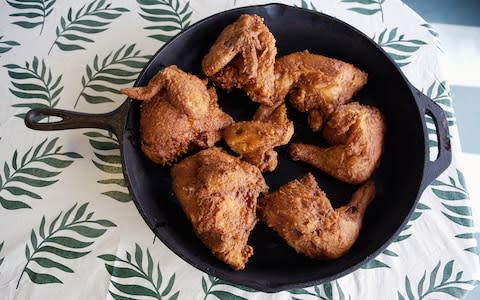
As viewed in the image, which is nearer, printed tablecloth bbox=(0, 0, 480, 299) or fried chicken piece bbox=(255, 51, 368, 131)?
printed tablecloth bbox=(0, 0, 480, 299)

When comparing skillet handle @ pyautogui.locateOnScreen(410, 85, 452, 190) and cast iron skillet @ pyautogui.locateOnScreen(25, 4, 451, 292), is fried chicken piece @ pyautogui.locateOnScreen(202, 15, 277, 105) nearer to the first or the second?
cast iron skillet @ pyautogui.locateOnScreen(25, 4, 451, 292)

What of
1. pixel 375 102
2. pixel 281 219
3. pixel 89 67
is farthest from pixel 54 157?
pixel 375 102

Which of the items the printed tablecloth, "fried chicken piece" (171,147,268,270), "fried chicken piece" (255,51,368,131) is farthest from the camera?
"fried chicken piece" (255,51,368,131)

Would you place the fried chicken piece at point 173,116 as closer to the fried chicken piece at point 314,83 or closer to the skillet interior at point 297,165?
the skillet interior at point 297,165

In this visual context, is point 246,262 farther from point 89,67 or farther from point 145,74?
point 89,67

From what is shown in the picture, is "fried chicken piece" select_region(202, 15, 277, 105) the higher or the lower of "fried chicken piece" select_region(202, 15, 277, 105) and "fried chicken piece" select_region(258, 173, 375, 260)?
the higher

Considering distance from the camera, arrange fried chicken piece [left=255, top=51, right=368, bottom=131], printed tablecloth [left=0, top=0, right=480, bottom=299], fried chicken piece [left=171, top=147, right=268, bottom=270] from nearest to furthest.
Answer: fried chicken piece [left=171, top=147, right=268, bottom=270] < printed tablecloth [left=0, top=0, right=480, bottom=299] < fried chicken piece [left=255, top=51, right=368, bottom=131]

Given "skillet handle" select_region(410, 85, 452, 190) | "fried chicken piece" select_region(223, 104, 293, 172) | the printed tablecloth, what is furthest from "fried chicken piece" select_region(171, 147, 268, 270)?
"skillet handle" select_region(410, 85, 452, 190)
